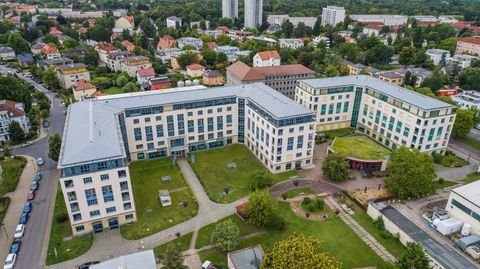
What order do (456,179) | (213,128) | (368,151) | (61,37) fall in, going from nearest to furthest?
1. (456,179)
2. (368,151)
3. (213,128)
4. (61,37)

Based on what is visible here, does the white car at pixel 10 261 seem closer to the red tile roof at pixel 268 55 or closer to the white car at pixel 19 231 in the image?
the white car at pixel 19 231

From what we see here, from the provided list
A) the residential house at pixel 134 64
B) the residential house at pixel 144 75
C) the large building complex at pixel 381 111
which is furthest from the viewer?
the residential house at pixel 134 64

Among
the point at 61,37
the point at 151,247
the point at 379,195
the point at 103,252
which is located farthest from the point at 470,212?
the point at 61,37

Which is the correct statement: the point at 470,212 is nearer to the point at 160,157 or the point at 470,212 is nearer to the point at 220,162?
the point at 220,162

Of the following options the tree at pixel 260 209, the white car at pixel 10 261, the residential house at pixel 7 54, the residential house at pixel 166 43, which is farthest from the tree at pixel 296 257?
the residential house at pixel 7 54

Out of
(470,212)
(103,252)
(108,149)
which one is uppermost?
(108,149)

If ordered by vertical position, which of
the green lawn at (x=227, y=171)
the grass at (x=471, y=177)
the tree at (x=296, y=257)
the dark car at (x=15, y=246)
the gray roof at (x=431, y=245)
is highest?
the tree at (x=296, y=257)

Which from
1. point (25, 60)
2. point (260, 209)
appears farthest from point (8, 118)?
point (25, 60)
